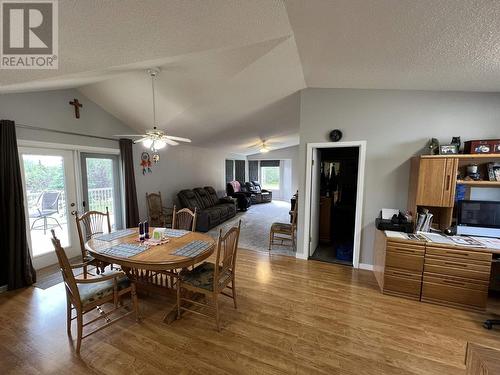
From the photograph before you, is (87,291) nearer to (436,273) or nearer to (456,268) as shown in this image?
(436,273)

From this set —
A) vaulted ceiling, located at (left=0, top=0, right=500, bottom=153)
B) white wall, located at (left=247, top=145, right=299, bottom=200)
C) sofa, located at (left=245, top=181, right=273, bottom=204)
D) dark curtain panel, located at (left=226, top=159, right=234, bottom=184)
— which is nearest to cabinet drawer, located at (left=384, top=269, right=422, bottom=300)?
vaulted ceiling, located at (left=0, top=0, right=500, bottom=153)

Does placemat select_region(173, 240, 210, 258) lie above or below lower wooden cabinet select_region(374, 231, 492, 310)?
above

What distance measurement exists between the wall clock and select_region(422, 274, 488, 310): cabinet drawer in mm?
2091

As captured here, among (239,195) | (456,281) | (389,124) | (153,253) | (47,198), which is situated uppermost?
(389,124)

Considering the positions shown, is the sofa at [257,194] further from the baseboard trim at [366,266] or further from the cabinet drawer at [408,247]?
the cabinet drawer at [408,247]

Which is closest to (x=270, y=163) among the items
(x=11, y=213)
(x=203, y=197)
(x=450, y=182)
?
(x=203, y=197)

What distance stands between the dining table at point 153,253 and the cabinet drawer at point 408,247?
2142 mm

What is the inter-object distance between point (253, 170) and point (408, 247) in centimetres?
844

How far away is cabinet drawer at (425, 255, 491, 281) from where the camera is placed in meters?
2.27

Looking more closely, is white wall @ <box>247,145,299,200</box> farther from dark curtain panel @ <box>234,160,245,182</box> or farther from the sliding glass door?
the sliding glass door

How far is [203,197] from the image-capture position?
6281mm

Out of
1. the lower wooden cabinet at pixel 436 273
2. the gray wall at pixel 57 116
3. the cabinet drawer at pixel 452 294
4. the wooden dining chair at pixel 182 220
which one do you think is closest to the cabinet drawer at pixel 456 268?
the lower wooden cabinet at pixel 436 273

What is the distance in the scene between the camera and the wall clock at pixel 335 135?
128 inches

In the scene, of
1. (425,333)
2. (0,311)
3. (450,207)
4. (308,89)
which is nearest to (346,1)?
(308,89)
